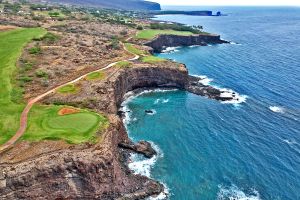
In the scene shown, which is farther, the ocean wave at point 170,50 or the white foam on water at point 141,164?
the ocean wave at point 170,50

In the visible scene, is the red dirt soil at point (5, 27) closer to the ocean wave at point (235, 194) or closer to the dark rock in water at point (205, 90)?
the dark rock in water at point (205, 90)

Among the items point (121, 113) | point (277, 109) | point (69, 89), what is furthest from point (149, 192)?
point (277, 109)

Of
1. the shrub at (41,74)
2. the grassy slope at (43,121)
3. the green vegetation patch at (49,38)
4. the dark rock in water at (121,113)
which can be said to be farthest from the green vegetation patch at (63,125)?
the green vegetation patch at (49,38)

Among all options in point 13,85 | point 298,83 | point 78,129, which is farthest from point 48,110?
point 298,83

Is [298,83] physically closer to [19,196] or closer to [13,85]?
[13,85]

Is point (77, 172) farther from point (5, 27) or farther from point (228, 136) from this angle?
point (5, 27)
